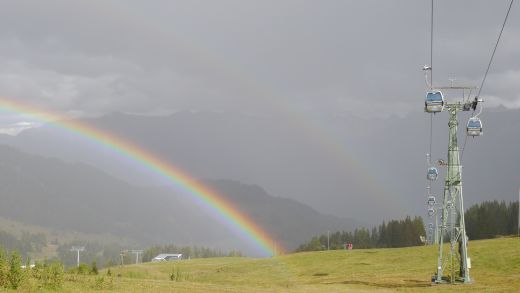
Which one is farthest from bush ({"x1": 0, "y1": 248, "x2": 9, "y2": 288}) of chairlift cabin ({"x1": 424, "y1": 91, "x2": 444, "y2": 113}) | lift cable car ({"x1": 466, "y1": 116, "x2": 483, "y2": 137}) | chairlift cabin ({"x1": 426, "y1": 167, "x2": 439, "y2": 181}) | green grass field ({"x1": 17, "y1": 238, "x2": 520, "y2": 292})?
chairlift cabin ({"x1": 426, "y1": 167, "x2": 439, "y2": 181})

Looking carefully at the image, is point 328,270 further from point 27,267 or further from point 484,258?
point 27,267

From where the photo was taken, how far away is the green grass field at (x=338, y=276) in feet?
135

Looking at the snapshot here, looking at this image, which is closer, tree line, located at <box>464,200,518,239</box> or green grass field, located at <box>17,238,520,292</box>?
green grass field, located at <box>17,238,520,292</box>

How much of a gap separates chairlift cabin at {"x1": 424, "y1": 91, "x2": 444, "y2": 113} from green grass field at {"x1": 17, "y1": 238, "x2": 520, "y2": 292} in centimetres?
1436

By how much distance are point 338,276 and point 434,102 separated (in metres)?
34.4

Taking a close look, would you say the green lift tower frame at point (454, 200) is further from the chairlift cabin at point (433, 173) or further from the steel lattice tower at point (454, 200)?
the chairlift cabin at point (433, 173)

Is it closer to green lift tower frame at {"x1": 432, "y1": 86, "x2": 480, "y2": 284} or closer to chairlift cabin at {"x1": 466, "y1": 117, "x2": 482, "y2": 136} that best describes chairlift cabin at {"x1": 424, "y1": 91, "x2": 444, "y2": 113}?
chairlift cabin at {"x1": 466, "y1": 117, "x2": 482, "y2": 136}

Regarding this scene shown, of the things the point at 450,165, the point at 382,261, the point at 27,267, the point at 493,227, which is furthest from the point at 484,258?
the point at 493,227

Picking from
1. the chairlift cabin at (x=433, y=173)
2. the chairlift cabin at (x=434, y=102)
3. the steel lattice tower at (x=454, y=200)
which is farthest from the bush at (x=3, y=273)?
the chairlift cabin at (x=433, y=173)

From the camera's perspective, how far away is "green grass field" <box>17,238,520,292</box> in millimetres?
41188

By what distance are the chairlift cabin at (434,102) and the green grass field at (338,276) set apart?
14.4 m

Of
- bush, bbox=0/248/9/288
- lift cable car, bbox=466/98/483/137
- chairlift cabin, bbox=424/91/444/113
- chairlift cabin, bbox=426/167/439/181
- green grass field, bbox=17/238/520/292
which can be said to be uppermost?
chairlift cabin, bbox=424/91/444/113

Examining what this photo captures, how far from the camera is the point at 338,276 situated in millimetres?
75625

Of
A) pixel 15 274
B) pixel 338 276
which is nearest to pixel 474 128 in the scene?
pixel 338 276
